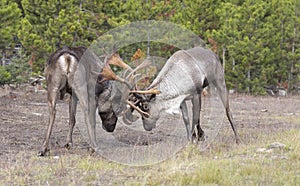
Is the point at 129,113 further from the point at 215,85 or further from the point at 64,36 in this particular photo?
the point at 64,36

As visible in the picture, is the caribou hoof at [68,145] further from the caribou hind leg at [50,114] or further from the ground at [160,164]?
the caribou hind leg at [50,114]

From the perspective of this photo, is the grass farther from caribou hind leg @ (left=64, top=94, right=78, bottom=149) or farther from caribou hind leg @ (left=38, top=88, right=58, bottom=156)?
caribou hind leg @ (left=64, top=94, right=78, bottom=149)

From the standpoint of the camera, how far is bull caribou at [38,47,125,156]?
782 cm

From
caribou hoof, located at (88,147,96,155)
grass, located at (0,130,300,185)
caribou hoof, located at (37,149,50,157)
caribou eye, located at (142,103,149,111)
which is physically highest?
caribou eye, located at (142,103,149,111)

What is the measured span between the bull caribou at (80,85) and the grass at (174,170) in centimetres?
72

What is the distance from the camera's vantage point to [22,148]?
8.34m

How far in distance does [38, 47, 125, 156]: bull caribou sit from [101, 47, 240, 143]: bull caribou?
1.05 ft

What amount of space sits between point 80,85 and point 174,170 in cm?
248

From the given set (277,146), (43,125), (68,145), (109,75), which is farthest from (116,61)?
(43,125)

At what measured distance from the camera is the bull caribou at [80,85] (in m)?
7.82

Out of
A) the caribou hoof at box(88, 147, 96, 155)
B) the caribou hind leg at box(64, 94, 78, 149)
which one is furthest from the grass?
the caribou hind leg at box(64, 94, 78, 149)

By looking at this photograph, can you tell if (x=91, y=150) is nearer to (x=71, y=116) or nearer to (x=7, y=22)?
Answer: (x=71, y=116)

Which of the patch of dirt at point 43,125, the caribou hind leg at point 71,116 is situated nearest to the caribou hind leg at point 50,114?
the patch of dirt at point 43,125

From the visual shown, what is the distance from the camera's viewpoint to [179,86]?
8820mm
